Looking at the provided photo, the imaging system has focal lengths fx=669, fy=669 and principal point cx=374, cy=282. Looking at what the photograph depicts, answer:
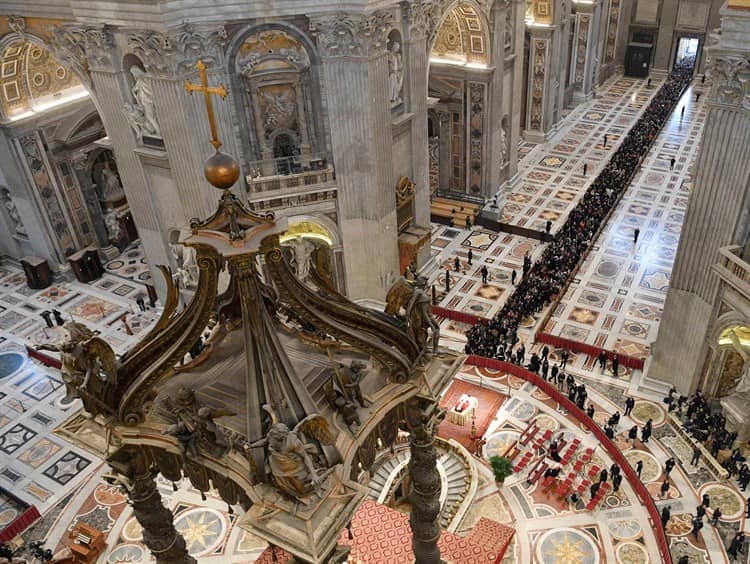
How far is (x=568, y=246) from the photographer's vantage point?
83.1ft

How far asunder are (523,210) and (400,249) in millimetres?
9250

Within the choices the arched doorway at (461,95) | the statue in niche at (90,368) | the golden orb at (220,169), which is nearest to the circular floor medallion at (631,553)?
the statue in niche at (90,368)

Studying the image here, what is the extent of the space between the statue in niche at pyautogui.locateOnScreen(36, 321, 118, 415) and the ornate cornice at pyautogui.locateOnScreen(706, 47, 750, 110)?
13847 mm

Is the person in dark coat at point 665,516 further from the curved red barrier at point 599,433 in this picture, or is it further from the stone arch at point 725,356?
the stone arch at point 725,356

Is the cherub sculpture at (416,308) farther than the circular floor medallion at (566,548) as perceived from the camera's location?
No

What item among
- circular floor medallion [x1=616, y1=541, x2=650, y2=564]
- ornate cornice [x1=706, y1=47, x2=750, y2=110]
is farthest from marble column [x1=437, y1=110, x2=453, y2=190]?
circular floor medallion [x1=616, y1=541, x2=650, y2=564]

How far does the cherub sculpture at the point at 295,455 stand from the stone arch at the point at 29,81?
18.4 m

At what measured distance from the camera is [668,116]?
4012 centimetres

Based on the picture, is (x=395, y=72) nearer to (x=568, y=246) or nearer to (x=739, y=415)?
(x=568, y=246)

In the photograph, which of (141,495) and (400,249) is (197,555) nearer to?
(141,495)

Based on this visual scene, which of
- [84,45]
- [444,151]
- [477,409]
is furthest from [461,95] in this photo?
[84,45]

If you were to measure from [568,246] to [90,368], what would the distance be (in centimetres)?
2124

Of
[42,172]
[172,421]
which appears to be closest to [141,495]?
[172,421]

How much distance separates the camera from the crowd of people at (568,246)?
69.1 feet
